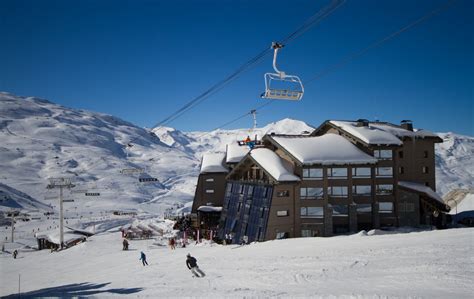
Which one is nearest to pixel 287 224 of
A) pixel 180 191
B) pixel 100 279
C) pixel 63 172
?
pixel 100 279

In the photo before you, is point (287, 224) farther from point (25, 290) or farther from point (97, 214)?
point (97, 214)

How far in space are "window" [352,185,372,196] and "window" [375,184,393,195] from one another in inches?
51.2

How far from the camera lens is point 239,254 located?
1066 inches

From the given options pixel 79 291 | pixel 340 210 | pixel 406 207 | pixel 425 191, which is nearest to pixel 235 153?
pixel 340 210

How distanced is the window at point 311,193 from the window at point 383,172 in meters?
7.68

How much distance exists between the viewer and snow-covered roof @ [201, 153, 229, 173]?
191 feet

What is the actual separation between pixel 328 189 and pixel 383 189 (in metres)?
6.90

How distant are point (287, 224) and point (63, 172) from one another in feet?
599

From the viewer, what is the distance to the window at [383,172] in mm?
40969

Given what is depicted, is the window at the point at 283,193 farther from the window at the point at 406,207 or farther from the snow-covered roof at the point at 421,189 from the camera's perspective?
the snow-covered roof at the point at 421,189

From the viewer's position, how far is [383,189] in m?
40.6

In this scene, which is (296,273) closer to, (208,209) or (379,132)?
(379,132)

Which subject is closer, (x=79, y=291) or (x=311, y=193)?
(x=79, y=291)

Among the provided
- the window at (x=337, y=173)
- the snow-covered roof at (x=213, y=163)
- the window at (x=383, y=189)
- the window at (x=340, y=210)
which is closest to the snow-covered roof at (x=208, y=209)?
the snow-covered roof at (x=213, y=163)
